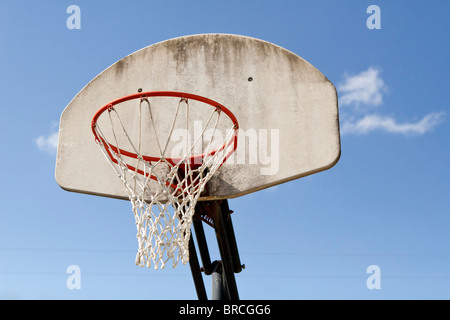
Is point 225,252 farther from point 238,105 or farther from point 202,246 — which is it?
point 238,105

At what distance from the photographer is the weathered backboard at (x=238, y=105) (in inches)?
149

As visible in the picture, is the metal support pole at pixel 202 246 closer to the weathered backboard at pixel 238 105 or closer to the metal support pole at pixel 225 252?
the metal support pole at pixel 225 252

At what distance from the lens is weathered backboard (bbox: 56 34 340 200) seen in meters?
3.79

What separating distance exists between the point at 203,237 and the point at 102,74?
173cm

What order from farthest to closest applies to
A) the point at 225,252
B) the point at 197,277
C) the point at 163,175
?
1. the point at 197,277
2. the point at 225,252
3. the point at 163,175

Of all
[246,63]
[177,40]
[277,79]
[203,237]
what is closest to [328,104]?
[277,79]

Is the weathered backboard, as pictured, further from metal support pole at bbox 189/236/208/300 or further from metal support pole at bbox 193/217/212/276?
metal support pole at bbox 189/236/208/300

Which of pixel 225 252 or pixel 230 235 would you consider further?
pixel 230 235

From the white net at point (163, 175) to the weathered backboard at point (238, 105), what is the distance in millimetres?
150

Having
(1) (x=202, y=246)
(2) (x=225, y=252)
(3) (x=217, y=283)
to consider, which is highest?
(1) (x=202, y=246)

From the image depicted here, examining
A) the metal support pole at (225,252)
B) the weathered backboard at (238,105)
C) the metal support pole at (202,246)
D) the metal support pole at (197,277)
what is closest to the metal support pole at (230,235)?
the metal support pole at (225,252)

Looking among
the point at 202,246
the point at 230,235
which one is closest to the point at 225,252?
the point at 230,235

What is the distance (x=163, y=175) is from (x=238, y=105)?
835mm

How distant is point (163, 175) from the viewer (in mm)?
3719
